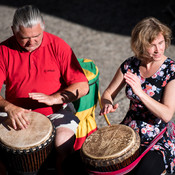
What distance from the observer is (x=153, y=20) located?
2496 mm

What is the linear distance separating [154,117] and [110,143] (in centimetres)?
46

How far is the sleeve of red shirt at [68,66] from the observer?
276 cm

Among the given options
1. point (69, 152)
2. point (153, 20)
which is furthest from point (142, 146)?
point (153, 20)

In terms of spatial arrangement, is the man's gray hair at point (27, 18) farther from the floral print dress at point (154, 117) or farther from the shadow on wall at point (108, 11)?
the shadow on wall at point (108, 11)

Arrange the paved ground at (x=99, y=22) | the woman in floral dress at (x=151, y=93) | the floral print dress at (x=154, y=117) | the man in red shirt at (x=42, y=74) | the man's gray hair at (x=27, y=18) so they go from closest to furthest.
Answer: the woman in floral dress at (x=151, y=93) < the floral print dress at (x=154, y=117) < the man's gray hair at (x=27, y=18) < the man in red shirt at (x=42, y=74) < the paved ground at (x=99, y=22)

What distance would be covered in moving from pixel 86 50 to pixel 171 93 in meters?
2.62

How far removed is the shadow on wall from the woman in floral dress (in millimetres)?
2769

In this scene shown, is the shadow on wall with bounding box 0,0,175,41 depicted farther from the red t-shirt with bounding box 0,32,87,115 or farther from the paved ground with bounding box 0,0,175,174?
the red t-shirt with bounding box 0,32,87,115

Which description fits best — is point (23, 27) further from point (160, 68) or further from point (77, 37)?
point (77, 37)

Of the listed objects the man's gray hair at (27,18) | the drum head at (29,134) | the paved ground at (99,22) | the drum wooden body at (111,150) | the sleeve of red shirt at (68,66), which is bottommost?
the paved ground at (99,22)

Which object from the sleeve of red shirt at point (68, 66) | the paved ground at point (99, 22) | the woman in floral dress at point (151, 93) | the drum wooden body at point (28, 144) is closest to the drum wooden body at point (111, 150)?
the woman in floral dress at point (151, 93)

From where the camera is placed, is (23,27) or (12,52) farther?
(12,52)

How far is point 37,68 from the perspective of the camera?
2760mm

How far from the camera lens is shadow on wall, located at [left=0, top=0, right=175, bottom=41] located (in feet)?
17.9
